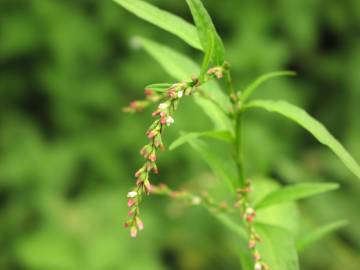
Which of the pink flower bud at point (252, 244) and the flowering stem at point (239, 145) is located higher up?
the flowering stem at point (239, 145)

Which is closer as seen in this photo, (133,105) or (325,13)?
(133,105)

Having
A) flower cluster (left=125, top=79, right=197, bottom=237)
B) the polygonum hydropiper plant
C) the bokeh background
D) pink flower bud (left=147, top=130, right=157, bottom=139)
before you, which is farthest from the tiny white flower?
the bokeh background

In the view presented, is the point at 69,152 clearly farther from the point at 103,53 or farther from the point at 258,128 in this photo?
the point at 258,128

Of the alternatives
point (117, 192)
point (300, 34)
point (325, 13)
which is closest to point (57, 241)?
point (117, 192)

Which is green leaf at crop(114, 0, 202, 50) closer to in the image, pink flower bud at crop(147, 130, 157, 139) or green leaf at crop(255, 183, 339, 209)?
pink flower bud at crop(147, 130, 157, 139)

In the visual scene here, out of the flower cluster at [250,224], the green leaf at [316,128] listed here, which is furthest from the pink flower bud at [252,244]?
the green leaf at [316,128]

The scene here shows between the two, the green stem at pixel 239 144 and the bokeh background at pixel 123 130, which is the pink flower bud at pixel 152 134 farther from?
the bokeh background at pixel 123 130
